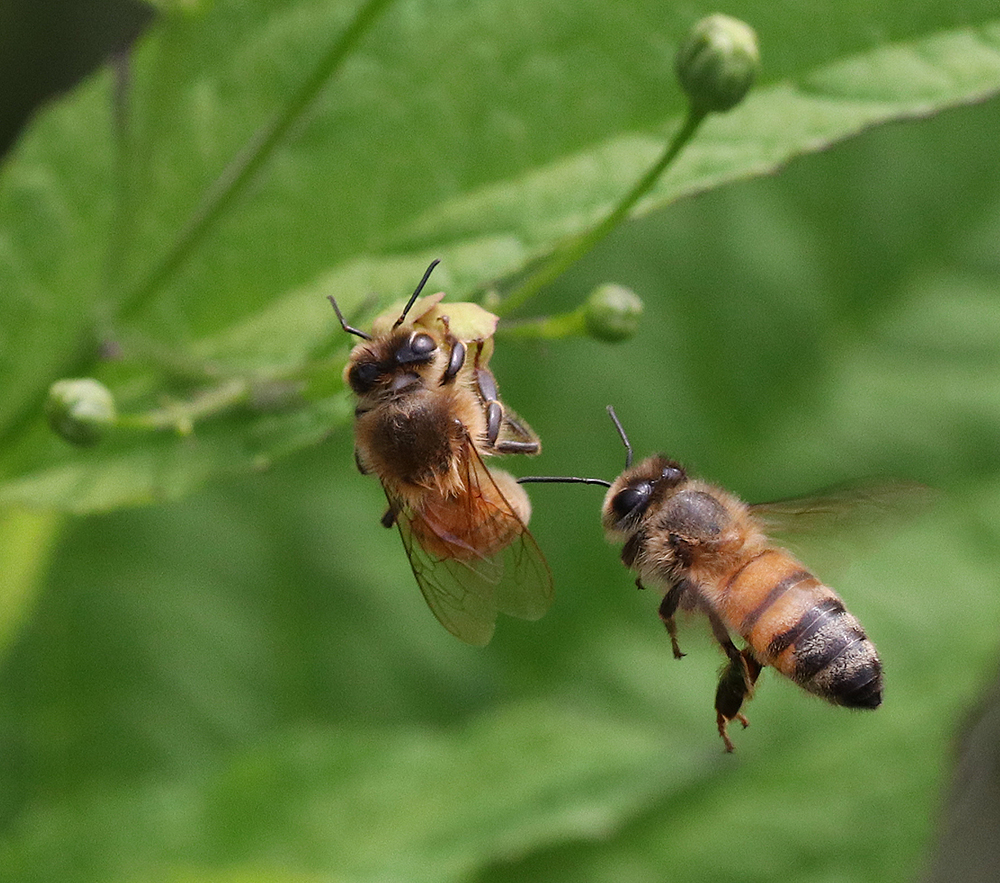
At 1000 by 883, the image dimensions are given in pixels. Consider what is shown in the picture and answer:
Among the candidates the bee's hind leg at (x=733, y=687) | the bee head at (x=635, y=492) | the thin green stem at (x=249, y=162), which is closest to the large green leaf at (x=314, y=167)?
the thin green stem at (x=249, y=162)

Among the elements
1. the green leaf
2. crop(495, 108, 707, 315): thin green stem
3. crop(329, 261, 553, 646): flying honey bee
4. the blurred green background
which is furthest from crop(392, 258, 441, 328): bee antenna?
the green leaf

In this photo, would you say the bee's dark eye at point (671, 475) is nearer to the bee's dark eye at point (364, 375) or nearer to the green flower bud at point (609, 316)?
the green flower bud at point (609, 316)

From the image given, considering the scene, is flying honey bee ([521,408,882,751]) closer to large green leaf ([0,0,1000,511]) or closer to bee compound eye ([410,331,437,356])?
bee compound eye ([410,331,437,356])

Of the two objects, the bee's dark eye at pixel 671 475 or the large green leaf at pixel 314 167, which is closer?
the large green leaf at pixel 314 167

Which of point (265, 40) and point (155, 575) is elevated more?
point (265, 40)

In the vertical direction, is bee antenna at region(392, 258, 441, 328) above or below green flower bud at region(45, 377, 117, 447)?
above

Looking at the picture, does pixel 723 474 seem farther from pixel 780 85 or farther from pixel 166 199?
pixel 166 199

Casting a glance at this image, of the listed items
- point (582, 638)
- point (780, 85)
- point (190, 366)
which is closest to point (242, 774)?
point (582, 638)
